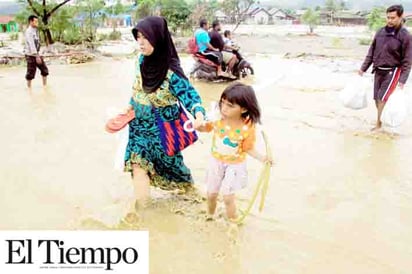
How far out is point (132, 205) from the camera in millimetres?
4008

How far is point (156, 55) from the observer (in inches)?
139

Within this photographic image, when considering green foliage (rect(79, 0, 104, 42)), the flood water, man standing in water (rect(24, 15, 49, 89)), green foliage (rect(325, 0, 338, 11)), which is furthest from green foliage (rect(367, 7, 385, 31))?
green foliage (rect(325, 0, 338, 11))

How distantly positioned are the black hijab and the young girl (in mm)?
498

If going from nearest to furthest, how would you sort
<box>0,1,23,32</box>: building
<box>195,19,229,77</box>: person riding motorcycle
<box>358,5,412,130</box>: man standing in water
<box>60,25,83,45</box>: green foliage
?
<box>358,5,412,130</box>: man standing in water < <box>195,19,229,77</box>: person riding motorcycle < <box>0,1,23,32</box>: building < <box>60,25,83,45</box>: green foliage

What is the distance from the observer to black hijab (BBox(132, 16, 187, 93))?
Answer: 342 centimetres

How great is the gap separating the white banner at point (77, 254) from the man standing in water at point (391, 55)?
4.34m

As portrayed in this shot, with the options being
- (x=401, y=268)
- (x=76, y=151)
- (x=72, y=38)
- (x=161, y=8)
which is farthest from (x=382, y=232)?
(x=161, y=8)

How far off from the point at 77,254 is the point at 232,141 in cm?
119

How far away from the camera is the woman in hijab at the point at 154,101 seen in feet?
11.4

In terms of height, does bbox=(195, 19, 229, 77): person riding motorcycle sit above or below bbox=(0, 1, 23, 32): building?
below

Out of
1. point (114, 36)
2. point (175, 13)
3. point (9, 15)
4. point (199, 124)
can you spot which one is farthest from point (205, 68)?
point (9, 15)

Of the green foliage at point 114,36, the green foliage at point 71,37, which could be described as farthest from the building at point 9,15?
the green foliage at point 114,36

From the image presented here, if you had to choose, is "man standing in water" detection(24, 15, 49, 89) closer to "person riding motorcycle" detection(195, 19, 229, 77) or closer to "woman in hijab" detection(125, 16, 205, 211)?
"person riding motorcycle" detection(195, 19, 229, 77)

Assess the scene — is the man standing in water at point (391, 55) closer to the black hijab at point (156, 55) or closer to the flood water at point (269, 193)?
the flood water at point (269, 193)
